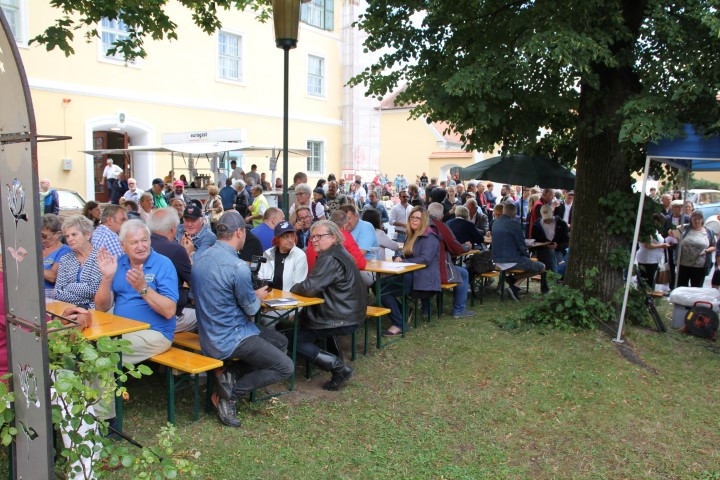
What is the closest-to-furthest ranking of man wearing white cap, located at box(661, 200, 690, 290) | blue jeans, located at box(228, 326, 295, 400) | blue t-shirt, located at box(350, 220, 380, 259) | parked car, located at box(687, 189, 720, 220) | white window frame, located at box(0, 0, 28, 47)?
blue jeans, located at box(228, 326, 295, 400) < blue t-shirt, located at box(350, 220, 380, 259) < man wearing white cap, located at box(661, 200, 690, 290) < white window frame, located at box(0, 0, 28, 47) < parked car, located at box(687, 189, 720, 220)

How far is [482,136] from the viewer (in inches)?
292

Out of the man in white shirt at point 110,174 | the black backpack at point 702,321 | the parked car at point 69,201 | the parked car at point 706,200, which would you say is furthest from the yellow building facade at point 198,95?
the parked car at point 706,200

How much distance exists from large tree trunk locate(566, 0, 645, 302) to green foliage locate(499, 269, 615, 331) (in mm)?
129

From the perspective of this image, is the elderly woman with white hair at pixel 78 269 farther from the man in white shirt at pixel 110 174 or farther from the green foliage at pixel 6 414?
the man in white shirt at pixel 110 174

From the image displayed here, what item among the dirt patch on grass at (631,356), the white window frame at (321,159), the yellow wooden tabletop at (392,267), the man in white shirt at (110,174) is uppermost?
the white window frame at (321,159)

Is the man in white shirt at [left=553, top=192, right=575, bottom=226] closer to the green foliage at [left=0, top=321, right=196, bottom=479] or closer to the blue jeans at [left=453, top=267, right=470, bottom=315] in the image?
the blue jeans at [left=453, top=267, right=470, bottom=315]

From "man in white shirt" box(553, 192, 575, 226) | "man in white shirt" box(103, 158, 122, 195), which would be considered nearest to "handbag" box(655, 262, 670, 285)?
"man in white shirt" box(553, 192, 575, 226)

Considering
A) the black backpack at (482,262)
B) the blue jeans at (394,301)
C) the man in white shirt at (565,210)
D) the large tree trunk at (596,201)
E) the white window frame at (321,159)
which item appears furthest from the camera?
the white window frame at (321,159)

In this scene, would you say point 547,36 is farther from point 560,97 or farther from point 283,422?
point 283,422

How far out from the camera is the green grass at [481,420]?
4016 mm

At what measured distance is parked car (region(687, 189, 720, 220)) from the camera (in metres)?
20.8

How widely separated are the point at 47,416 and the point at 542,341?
17.9ft

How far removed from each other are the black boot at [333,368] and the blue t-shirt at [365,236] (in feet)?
8.13

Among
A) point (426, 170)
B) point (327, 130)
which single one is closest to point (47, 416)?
point (327, 130)
